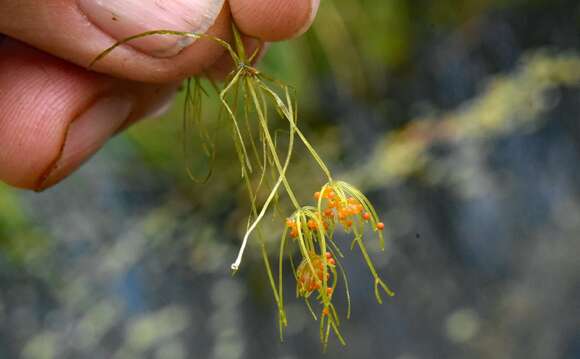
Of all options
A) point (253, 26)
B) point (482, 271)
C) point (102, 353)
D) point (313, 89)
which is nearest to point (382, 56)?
point (313, 89)

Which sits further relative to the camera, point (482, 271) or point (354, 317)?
point (354, 317)

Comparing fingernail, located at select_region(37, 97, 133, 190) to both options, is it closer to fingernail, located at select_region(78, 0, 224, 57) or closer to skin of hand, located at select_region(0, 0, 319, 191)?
skin of hand, located at select_region(0, 0, 319, 191)

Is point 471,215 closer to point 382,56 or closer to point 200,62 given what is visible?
point 382,56

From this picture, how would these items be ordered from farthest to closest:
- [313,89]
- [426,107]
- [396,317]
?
[313,89], [426,107], [396,317]

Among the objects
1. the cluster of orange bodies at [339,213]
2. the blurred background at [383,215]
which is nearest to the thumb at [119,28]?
the cluster of orange bodies at [339,213]

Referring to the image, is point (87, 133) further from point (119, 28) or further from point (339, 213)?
point (339, 213)

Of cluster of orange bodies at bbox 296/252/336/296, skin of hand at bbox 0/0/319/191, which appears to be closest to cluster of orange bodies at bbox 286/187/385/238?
cluster of orange bodies at bbox 296/252/336/296

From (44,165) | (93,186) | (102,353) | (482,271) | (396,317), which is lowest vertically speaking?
(102,353)
